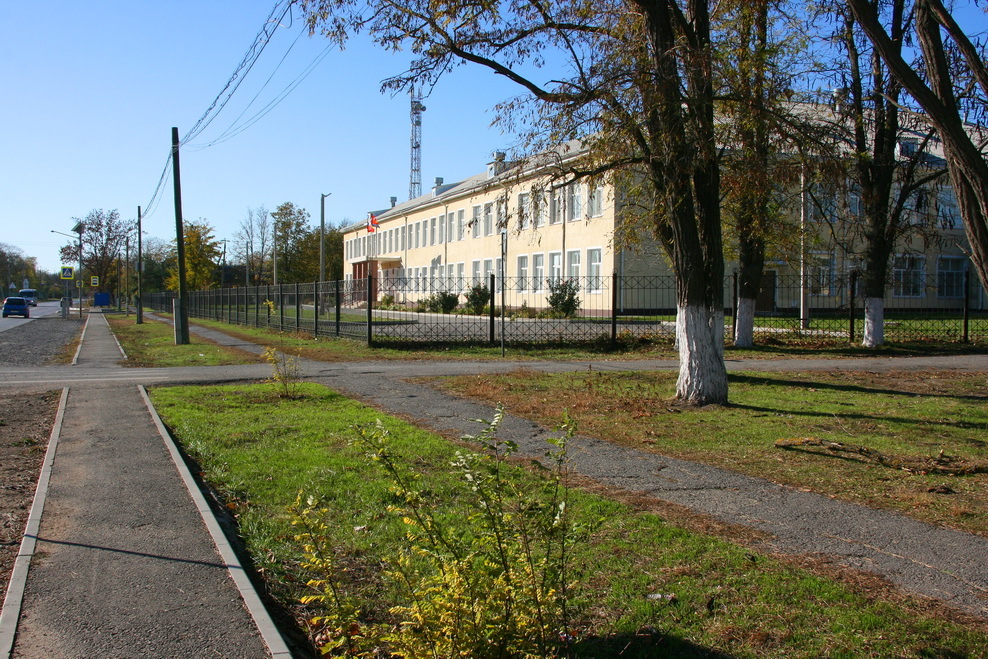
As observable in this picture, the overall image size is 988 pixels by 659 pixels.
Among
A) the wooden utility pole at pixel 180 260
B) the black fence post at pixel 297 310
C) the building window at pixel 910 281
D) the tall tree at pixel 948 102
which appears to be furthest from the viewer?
the building window at pixel 910 281

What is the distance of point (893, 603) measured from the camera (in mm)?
3762

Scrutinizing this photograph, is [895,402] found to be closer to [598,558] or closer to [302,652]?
[598,558]

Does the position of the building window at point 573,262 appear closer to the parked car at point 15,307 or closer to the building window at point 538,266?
the building window at point 538,266

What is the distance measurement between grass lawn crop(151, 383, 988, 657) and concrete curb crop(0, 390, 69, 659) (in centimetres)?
114

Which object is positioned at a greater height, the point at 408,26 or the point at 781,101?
the point at 408,26

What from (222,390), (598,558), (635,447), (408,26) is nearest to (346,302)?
(222,390)

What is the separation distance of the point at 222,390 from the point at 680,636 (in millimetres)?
10090

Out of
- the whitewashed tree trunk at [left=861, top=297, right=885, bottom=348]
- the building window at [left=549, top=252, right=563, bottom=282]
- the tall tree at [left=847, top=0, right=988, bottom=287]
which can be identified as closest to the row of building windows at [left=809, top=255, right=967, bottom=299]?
the whitewashed tree trunk at [left=861, top=297, right=885, bottom=348]

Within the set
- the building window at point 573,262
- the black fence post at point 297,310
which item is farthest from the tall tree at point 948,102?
the building window at point 573,262

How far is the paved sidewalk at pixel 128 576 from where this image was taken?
10.7 ft

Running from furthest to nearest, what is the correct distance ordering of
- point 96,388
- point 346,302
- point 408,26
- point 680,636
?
1. point 346,302
2. point 96,388
3. point 408,26
4. point 680,636

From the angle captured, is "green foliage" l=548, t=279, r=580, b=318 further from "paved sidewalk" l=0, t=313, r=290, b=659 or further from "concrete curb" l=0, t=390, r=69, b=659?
"concrete curb" l=0, t=390, r=69, b=659

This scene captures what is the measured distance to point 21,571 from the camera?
400cm

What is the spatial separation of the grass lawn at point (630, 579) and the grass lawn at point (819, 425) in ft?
5.73
